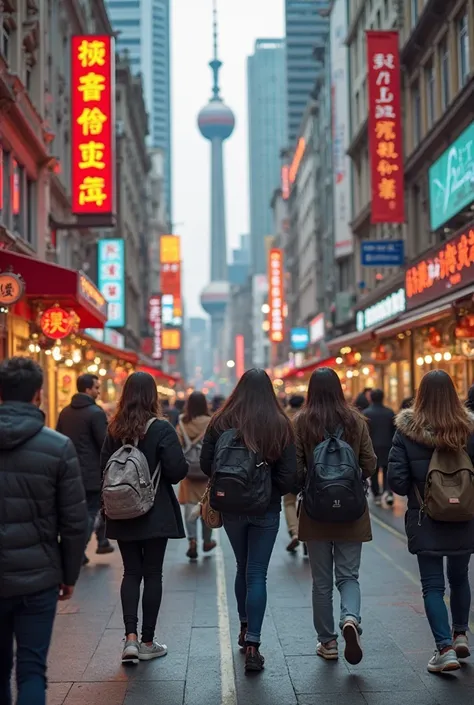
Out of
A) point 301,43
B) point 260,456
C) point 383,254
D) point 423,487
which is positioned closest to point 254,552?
point 260,456

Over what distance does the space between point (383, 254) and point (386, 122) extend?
431 cm

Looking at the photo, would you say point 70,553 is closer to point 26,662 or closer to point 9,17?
point 26,662

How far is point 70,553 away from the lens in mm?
4664

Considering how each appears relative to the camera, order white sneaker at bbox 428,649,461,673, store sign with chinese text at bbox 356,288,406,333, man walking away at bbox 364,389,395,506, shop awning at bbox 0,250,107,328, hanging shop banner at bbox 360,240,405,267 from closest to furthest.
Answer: white sneaker at bbox 428,649,461,673 → shop awning at bbox 0,250,107,328 → man walking away at bbox 364,389,395,506 → store sign with chinese text at bbox 356,288,406,333 → hanging shop banner at bbox 360,240,405,267

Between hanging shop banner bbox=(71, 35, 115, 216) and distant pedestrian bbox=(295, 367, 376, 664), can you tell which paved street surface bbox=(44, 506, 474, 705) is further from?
hanging shop banner bbox=(71, 35, 115, 216)

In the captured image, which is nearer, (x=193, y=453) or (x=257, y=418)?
(x=257, y=418)

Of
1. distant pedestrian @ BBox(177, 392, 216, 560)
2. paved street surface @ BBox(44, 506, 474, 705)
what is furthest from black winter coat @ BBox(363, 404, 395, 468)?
paved street surface @ BBox(44, 506, 474, 705)

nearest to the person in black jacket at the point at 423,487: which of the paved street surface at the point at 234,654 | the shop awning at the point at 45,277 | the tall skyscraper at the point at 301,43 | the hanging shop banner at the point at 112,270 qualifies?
the paved street surface at the point at 234,654

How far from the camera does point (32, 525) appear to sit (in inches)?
181

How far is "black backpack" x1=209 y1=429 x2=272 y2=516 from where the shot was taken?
6496 mm

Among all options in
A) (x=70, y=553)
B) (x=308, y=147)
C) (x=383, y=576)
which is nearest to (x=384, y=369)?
(x=383, y=576)

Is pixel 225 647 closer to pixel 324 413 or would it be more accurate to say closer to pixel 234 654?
pixel 234 654

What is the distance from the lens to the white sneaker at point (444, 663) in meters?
6.43

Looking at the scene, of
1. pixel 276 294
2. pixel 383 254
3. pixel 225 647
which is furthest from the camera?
pixel 276 294
